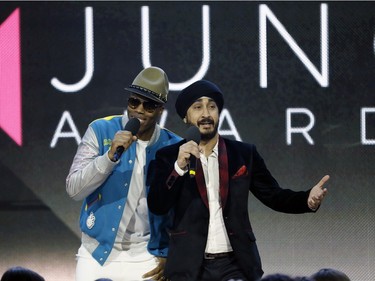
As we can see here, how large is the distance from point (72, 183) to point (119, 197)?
21 cm

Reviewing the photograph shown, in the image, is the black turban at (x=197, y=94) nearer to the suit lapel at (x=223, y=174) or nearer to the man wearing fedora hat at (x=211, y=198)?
the man wearing fedora hat at (x=211, y=198)

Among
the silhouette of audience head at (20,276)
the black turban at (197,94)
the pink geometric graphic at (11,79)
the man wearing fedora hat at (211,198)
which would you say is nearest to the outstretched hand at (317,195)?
the man wearing fedora hat at (211,198)

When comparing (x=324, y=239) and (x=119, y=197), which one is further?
(x=324, y=239)

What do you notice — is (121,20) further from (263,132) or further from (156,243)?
(156,243)

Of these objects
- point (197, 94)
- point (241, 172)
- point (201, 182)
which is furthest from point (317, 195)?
point (197, 94)

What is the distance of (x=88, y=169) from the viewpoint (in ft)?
12.4

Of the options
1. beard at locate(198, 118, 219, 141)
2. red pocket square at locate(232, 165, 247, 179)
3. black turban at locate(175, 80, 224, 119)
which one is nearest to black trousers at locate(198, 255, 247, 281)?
red pocket square at locate(232, 165, 247, 179)

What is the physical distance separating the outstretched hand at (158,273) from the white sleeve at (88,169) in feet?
1.35

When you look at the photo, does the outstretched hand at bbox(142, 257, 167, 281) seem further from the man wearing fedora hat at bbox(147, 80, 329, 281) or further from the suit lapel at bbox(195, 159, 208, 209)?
the suit lapel at bbox(195, 159, 208, 209)

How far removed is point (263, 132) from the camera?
18.9 feet

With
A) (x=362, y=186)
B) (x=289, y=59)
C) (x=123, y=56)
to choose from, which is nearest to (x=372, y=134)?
(x=362, y=186)

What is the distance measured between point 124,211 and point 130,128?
418 mm

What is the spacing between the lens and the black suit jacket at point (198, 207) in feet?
12.2

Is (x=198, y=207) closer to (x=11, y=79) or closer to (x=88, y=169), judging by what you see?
(x=88, y=169)
